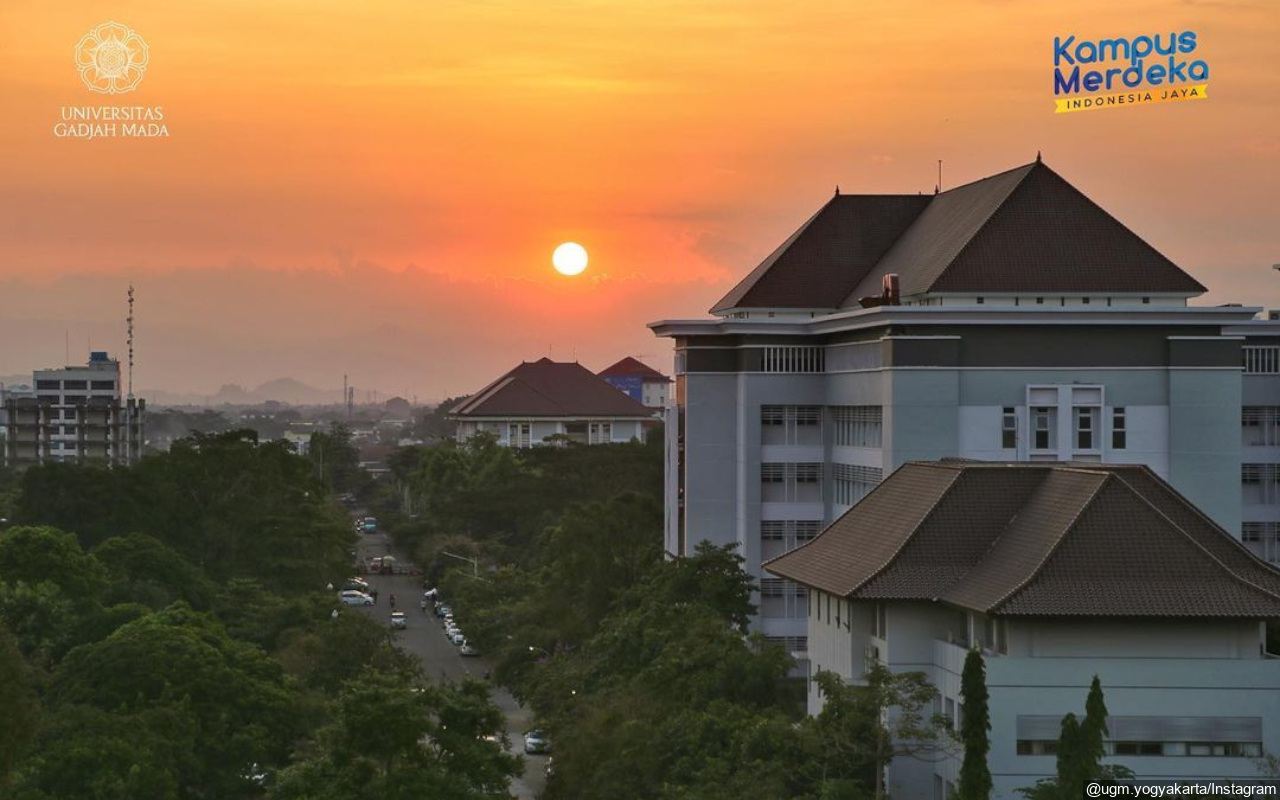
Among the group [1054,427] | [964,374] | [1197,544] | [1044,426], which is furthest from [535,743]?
[1197,544]

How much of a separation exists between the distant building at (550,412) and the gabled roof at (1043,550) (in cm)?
12112

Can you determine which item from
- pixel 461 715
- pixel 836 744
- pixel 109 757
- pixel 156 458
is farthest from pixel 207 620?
pixel 156 458

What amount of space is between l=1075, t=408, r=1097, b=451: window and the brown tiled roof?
1129cm

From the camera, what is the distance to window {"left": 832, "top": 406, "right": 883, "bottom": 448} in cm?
5528

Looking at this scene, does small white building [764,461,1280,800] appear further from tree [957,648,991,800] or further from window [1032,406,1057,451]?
window [1032,406,1057,451]

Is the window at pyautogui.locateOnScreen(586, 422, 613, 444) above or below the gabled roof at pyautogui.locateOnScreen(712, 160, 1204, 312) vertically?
below

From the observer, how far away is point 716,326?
60156 millimetres

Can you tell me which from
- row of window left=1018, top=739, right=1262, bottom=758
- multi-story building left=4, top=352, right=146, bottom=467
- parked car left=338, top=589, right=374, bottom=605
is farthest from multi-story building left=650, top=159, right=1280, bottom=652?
multi-story building left=4, top=352, right=146, bottom=467

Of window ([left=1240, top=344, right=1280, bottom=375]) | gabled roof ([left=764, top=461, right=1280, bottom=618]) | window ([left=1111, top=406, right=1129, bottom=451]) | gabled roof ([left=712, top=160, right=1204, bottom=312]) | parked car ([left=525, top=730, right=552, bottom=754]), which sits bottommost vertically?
parked car ([left=525, top=730, right=552, bottom=754])

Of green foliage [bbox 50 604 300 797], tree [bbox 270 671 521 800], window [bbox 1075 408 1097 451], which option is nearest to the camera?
tree [bbox 270 671 521 800]

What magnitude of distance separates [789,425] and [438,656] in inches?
749

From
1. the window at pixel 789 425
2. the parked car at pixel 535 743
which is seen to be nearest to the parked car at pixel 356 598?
the window at pixel 789 425

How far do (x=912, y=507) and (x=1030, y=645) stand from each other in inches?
221

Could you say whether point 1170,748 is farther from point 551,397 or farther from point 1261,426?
point 551,397
